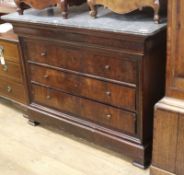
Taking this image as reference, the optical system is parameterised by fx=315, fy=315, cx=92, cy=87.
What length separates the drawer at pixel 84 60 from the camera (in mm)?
1735

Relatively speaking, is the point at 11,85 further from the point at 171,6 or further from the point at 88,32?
the point at 171,6

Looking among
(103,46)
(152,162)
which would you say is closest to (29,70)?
(103,46)

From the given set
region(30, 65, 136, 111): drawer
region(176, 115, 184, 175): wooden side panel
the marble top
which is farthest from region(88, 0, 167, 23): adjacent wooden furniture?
region(176, 115, 184, 175): wooden side panel

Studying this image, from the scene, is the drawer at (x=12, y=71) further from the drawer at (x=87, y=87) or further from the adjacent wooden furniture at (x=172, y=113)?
the adjacent wooden furniture at (x=172, y=113)

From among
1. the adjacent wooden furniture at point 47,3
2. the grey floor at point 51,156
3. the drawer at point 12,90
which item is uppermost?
the adjacent wooden furniture at point 47,3

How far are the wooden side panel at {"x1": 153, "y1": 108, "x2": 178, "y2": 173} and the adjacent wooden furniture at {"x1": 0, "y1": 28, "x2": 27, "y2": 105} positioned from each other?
119cm

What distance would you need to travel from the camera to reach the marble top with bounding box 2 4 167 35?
5.28ft

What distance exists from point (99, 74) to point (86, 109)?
0.29m

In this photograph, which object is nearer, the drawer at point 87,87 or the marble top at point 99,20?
the marble top at point 99,20

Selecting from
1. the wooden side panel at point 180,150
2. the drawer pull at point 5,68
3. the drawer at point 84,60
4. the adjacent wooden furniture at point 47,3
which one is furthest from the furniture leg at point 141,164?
the drawer pull at point 5,68

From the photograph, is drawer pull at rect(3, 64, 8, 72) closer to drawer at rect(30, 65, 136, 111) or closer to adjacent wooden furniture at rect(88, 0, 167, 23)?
drawer at rect(30, 65, 136, 111)

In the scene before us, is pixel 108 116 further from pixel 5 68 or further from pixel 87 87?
pixel 5 68

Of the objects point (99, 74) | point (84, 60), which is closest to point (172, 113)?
point (99, 74)

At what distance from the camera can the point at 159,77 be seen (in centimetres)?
183
